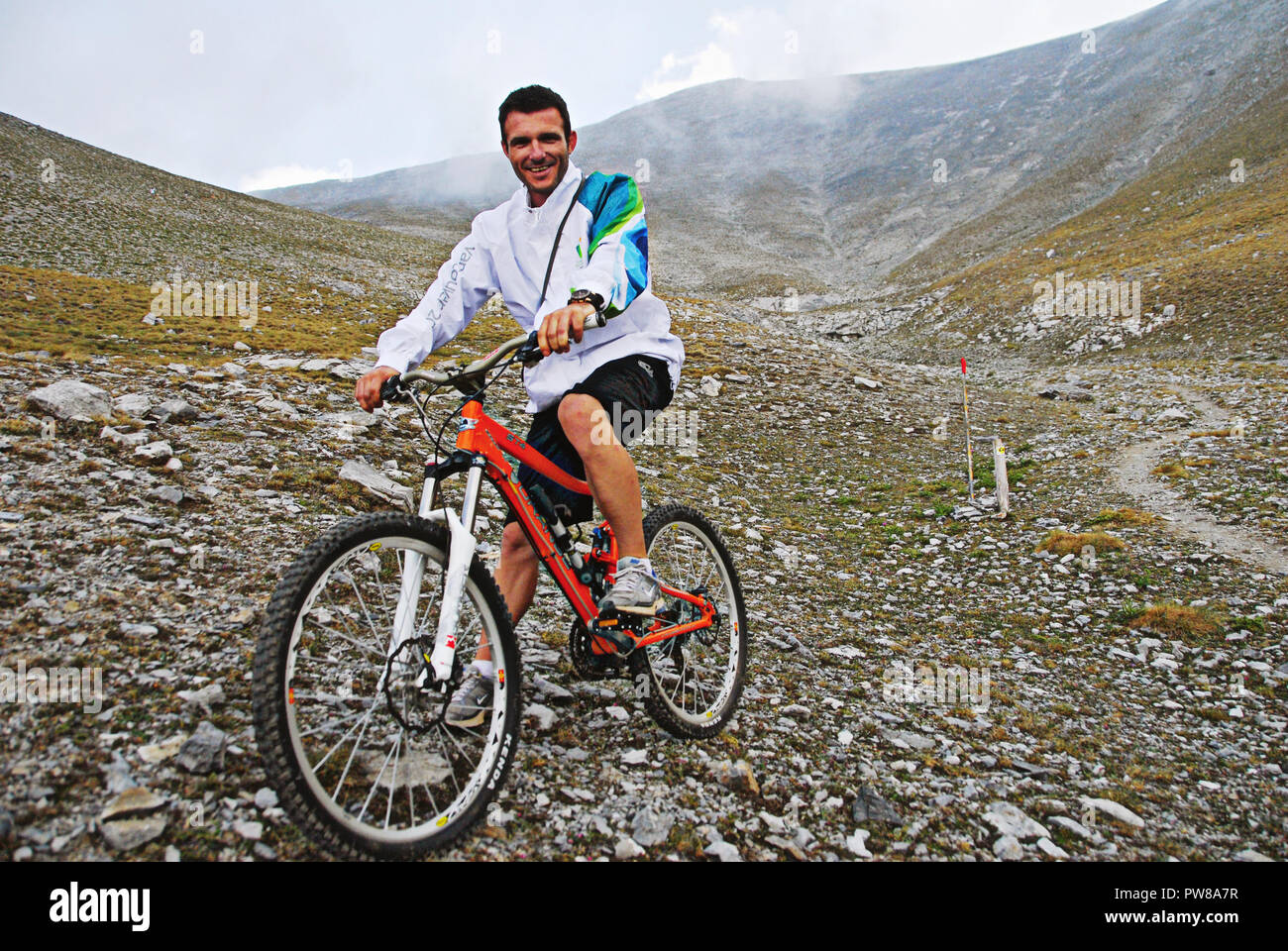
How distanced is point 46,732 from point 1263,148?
8680cm

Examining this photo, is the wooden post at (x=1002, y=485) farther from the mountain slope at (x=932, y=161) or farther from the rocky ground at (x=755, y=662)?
the mountain slope at (x=932, y=161)

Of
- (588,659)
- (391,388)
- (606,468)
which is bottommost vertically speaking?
(588,659)

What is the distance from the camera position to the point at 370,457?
8.77 m

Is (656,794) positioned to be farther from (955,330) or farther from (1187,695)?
(955,330)

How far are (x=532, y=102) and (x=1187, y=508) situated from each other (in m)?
11.1

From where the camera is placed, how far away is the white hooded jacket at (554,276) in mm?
3666

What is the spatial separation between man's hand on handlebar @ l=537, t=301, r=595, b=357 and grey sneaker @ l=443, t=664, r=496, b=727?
1.77m

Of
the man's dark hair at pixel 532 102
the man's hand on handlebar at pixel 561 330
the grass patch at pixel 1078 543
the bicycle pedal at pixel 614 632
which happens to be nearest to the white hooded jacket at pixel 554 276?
the man's dark hair at pixel 532 102

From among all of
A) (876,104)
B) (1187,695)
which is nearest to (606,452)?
(1187,695)

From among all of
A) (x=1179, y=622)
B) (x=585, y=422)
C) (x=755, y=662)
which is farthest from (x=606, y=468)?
(x=1179, y=622)

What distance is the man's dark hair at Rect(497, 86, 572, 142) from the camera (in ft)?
12.1

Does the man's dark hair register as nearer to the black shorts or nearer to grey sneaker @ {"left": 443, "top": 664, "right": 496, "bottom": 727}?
the black shorts

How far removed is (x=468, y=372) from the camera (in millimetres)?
3322

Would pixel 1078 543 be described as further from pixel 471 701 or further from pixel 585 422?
pixel 471 701
